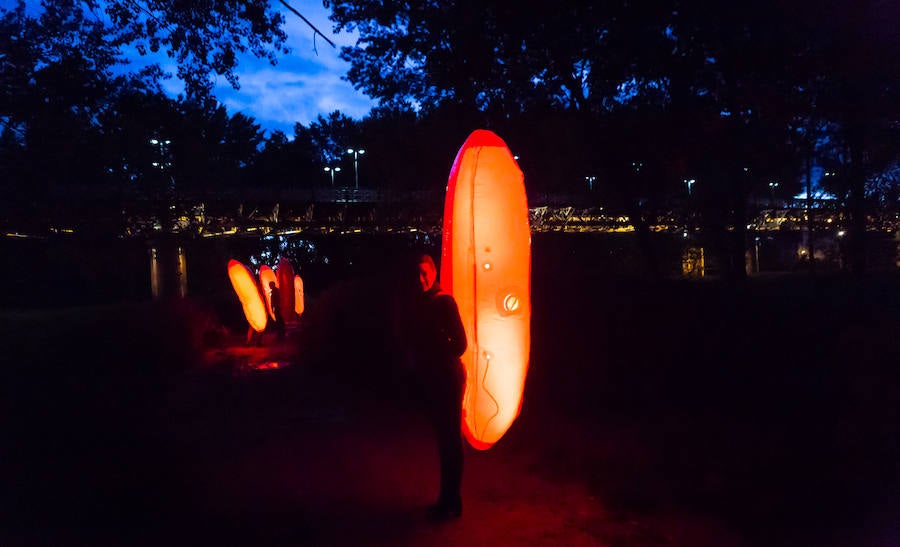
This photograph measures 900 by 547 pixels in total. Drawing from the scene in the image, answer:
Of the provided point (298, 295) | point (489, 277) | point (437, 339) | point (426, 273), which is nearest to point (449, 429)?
point (437, 339)

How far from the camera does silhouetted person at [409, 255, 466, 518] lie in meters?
4.84

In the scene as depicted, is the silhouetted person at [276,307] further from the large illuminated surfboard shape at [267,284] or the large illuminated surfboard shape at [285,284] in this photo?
the large illuminated surfboard shape at [285,284]

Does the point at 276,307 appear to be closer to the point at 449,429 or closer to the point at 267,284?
the point at 267,284

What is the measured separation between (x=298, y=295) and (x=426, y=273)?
1700 centimetres

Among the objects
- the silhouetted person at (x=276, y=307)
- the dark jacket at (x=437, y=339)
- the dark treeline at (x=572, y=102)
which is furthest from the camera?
the silhouetted person at (x=276, y=307)

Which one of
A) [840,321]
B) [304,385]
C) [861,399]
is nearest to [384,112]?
[304,385]

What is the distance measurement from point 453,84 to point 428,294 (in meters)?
10.2

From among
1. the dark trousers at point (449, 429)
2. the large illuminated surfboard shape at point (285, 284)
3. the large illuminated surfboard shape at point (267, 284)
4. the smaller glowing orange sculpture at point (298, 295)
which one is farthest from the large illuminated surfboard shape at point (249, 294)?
the dark trousers at point (449, 429)

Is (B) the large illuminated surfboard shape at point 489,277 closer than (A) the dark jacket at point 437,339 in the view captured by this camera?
No

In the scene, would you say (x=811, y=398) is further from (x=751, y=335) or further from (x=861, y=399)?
(x=751, y=335)

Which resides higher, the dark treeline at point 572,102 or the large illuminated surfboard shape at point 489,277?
the dark treeline at point 572,102

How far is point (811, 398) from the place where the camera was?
7262 mm

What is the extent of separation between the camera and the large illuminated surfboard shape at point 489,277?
5.50 meters

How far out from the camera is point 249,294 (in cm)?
1617
